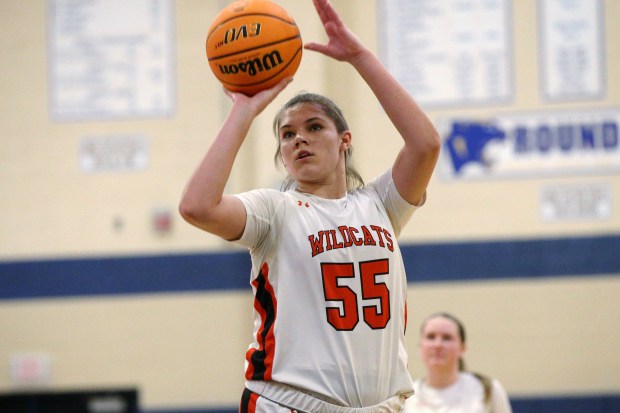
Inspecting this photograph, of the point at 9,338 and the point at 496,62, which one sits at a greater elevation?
the point at 496,62

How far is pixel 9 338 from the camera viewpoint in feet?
24.0

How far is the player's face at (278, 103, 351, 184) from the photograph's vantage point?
2.87m

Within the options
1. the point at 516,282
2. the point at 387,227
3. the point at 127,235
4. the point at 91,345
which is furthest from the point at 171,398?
the point at 387,227

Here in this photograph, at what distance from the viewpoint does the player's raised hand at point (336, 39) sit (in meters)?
2.80

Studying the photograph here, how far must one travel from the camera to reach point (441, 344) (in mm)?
5141

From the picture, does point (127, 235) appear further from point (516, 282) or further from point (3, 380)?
point (516, 282)

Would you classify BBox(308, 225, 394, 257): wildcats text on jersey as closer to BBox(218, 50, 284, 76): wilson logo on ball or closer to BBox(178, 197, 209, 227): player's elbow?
BBox(178, 197, 209, 227): player's elbow

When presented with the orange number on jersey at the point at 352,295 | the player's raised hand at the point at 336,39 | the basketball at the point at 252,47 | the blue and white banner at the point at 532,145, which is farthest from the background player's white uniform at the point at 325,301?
the blue and white banner at the point at 532,145

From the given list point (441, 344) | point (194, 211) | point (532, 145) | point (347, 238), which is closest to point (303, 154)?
point (347, 238)

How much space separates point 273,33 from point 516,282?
15.2 ft

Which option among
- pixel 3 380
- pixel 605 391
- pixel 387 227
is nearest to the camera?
pixel 387 227

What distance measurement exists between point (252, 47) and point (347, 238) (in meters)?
0.66

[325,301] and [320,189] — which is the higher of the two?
[320,189]

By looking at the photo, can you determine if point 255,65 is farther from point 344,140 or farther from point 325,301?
point 325,301
